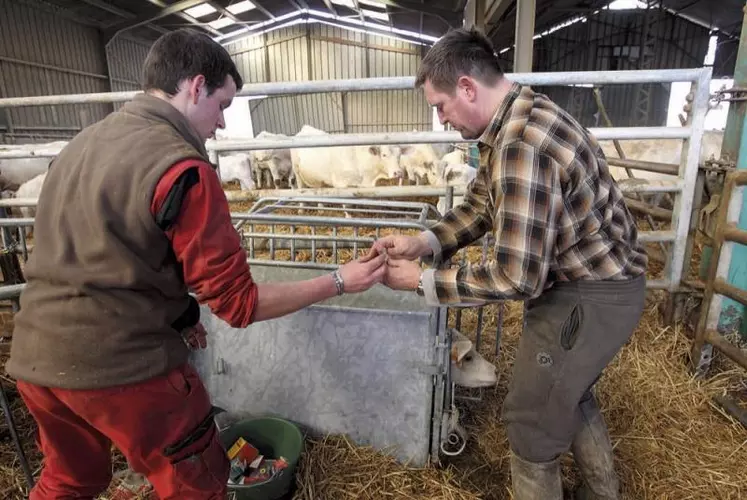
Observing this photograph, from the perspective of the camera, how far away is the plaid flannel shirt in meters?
1.38

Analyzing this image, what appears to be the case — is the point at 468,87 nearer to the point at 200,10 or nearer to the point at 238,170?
the point at 238,170

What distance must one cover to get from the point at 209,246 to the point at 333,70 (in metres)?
22.7

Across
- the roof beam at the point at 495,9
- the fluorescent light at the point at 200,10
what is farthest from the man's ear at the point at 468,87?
the fluorescent light at the point at 200,10

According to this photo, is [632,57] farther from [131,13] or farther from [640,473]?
[640,473]

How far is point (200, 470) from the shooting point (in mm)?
1452

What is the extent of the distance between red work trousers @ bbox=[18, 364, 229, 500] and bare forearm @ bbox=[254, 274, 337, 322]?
13.6 inches

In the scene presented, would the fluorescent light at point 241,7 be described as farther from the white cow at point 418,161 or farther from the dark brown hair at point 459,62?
the dark brown hair at point 459,62

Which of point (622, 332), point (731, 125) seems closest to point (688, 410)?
point (622, 332)

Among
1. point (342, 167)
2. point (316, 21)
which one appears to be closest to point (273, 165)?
point (342, 167)

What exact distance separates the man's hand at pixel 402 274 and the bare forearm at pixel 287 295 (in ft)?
0.81

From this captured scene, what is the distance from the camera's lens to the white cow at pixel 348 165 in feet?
34.5

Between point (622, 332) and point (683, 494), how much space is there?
112 cm

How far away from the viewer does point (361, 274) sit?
66.7 inches

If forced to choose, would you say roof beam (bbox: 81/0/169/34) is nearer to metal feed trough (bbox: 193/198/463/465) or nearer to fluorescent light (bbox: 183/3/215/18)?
fluorescent light (bbox: 183/3/215/18)
